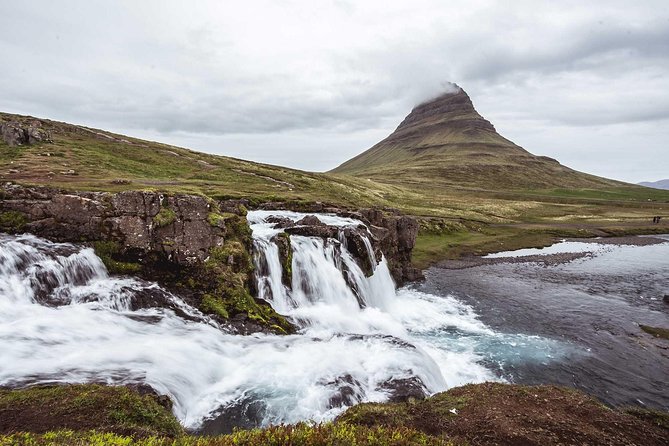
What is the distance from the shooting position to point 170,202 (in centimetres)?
2667

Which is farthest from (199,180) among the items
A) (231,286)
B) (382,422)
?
(382,422)

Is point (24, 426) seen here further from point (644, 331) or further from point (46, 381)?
point (644, 331)

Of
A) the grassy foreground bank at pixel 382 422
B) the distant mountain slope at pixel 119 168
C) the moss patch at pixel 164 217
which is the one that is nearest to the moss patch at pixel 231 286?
the moss patch at pixel 164 217

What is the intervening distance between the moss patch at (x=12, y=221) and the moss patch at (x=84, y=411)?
16.7m

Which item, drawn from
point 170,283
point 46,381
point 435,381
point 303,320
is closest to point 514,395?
point 435,381

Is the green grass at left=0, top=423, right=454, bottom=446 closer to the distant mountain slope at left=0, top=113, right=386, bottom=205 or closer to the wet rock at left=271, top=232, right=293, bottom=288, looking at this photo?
the wet rock at left=271, top=232, right=293, bottom=288

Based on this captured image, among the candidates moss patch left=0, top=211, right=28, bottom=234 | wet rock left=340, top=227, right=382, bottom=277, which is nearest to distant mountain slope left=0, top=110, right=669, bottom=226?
moss patch left=0, top=211, right=28, bottom=234

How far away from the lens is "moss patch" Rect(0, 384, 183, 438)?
10.1m

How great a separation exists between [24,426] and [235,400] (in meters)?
7.98

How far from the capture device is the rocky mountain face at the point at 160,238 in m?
24.0

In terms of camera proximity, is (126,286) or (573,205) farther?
(573,205)

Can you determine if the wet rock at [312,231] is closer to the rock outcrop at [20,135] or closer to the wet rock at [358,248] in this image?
the wet rock at [358,248]

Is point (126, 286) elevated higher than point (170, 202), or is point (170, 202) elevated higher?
point (170, 202)

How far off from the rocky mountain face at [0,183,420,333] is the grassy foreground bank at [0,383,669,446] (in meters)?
10.9
